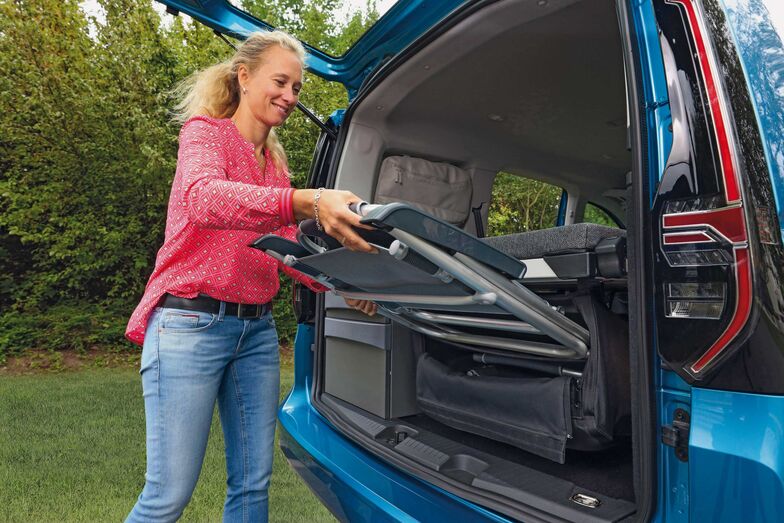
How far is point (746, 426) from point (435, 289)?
2.44 ft

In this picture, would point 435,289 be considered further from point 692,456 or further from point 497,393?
point 692,456

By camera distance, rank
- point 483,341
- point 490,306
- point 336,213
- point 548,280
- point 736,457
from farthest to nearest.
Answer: point 483,341, point 548,280, point 490,306, point 336,213, point 736,457

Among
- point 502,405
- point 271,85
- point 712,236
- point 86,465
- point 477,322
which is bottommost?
point 86,465

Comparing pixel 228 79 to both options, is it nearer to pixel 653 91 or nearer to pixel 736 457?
pixel 653 91

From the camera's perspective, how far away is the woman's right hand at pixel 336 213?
1183 mm

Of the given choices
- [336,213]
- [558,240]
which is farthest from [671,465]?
[336,213]

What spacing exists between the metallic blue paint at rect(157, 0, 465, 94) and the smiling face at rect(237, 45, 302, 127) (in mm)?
364

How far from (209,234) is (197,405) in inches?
18.5

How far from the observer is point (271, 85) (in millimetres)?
1733

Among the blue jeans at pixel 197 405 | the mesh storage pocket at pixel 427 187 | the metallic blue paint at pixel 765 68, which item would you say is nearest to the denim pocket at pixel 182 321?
the blue jeans at pixel 197 405

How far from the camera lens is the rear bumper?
1.45 meters

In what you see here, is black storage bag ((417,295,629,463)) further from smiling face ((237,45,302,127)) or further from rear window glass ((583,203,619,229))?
rear window glass ((583,203,619,229))

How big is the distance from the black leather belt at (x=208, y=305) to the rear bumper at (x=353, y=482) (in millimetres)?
→ 554

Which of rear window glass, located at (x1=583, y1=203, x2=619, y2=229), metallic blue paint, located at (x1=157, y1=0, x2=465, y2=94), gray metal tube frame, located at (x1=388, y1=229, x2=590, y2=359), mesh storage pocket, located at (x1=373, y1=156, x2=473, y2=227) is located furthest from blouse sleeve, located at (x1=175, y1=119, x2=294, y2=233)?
rear window glass, located at (x1=583, y1=203, x2=619, y2=229)
